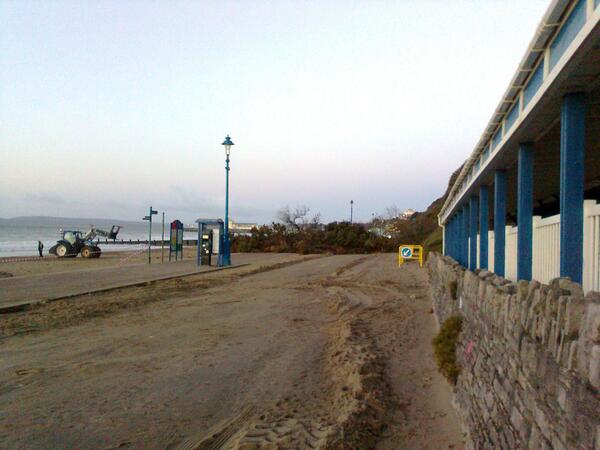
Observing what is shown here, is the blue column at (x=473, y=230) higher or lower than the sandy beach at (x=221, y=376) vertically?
higher

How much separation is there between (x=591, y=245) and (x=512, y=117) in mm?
2110

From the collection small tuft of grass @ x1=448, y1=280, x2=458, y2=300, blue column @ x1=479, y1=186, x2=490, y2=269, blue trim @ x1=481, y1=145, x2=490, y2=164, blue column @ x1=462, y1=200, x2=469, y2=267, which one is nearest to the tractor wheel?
blue column @ x1=462, y1=200, x2=469, y2=267

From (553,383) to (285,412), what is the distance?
163 inches

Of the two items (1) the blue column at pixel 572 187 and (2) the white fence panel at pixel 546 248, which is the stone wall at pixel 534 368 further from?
(2) the white fence panel at pixel 546 248

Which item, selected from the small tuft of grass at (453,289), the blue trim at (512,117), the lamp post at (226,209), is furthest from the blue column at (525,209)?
the lamp post at (226,209)

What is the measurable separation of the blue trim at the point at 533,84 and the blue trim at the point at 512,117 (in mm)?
506

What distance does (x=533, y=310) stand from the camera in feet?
11.5

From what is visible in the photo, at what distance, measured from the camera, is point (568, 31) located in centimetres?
454

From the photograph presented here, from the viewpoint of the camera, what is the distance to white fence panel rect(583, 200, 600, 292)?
531 cm

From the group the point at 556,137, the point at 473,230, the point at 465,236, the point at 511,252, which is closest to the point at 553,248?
the point at 556,137

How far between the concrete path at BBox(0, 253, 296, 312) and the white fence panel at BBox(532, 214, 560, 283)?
441 inches

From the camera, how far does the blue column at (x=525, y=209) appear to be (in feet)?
23.3

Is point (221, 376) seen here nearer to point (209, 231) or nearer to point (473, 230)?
point (473, 230)

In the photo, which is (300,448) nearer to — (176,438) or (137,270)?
(176,438)
